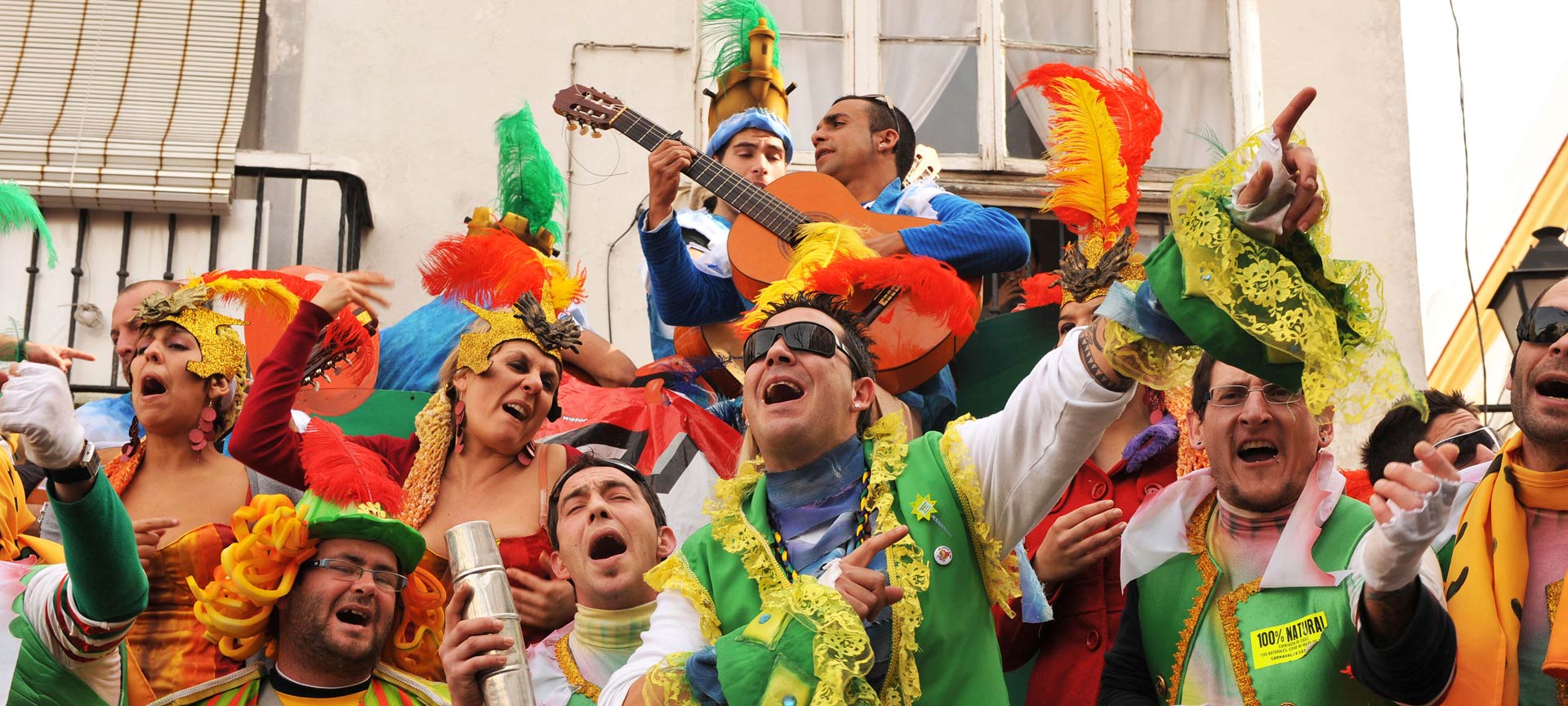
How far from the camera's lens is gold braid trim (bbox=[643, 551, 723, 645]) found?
417 cm

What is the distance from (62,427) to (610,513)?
1466 mm

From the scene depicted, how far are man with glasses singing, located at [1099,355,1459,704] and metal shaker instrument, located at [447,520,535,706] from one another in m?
1.43

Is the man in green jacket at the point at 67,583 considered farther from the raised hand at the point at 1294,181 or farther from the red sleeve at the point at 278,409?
the raised hand at the point at 1294,181

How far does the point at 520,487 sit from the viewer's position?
5.79m

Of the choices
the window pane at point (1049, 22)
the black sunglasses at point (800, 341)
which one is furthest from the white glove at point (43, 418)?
the window pane at point (1049, 22)

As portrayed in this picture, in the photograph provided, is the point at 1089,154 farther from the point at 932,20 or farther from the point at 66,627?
the point at 932,20

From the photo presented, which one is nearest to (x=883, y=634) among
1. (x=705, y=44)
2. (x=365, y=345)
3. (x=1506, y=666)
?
(x=1506, y=666)

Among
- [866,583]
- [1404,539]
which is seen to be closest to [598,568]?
[866,583]

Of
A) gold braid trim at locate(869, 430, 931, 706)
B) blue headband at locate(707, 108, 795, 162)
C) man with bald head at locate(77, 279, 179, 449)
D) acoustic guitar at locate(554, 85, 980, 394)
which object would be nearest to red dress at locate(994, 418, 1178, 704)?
gold braid trim at locate(869, 430, 931, 706)

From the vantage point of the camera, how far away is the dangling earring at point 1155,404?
5.70 metres

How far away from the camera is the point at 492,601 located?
4.34m

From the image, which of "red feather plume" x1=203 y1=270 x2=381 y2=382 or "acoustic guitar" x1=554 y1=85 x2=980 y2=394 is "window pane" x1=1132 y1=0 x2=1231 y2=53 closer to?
"acoustic guitar" x1=554 y1=85 x2=980 y2=394

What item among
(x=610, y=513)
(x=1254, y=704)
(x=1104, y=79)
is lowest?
(x=1254, y=704)

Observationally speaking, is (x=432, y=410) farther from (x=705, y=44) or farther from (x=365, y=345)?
(x=705, y=44)
